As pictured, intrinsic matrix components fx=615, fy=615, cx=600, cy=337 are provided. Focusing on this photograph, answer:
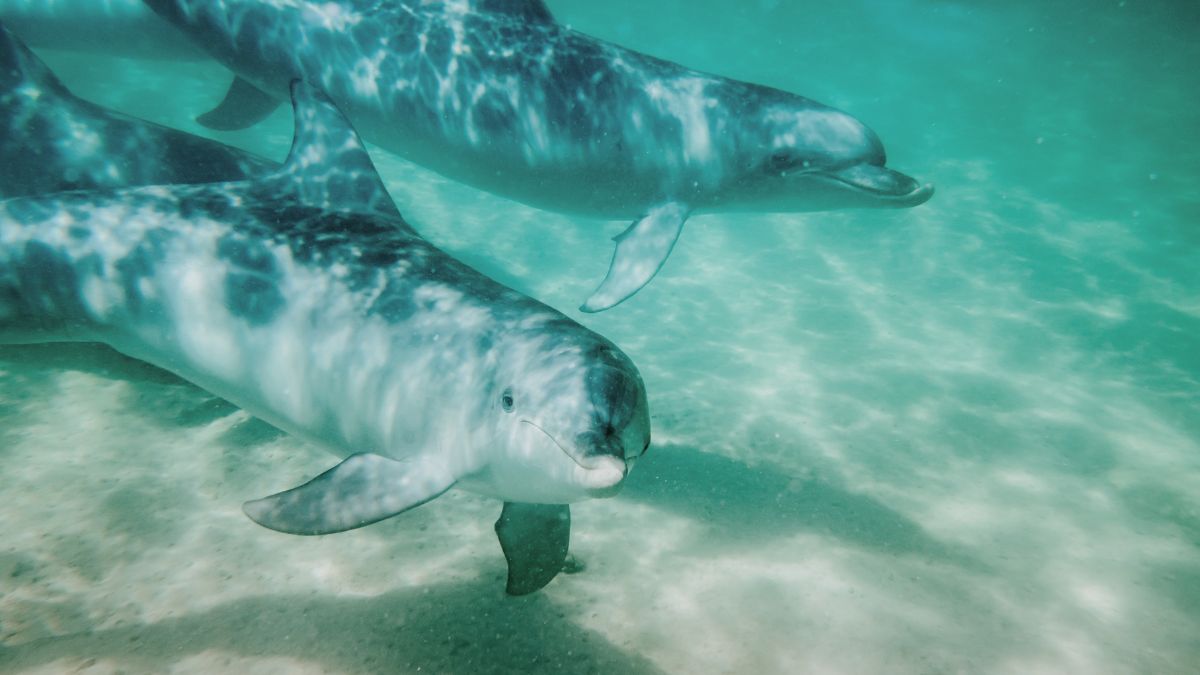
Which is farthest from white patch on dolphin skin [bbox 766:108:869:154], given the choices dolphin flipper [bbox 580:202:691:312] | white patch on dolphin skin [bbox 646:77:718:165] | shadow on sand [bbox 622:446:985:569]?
shadow on sand [bbox 622:446:985:569]

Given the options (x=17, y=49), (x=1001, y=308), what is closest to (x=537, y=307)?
(x=17, y=49)

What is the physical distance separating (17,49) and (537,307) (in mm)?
6420

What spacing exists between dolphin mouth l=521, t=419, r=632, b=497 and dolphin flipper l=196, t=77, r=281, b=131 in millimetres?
7341

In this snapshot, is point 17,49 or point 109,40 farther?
point 109,40

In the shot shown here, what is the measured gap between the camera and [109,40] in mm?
10930

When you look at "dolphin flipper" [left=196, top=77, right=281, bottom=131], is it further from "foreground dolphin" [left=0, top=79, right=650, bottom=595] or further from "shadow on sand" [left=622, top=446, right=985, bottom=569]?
"shadow on sand" [left=622, top=446, right=985, bottom=569]

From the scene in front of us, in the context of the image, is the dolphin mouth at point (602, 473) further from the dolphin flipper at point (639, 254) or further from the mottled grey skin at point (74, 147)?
the mottled grey skin at point (74, 147)

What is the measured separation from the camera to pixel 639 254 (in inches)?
289

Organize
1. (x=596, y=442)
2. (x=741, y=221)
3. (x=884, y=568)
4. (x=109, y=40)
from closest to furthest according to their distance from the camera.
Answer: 1. (x=596, y=442)
2. (x=884, y=568)
3. (x=109, y=40)
4. (x=741, y=221)

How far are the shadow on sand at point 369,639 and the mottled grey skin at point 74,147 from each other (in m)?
4.62

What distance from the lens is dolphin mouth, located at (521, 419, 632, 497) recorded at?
288 centimetres

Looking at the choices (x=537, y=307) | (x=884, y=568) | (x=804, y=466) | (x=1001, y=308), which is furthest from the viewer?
(x=1001, y=308)

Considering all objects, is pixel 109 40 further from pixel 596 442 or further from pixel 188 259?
pixel 596 442

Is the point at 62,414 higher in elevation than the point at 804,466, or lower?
lower
